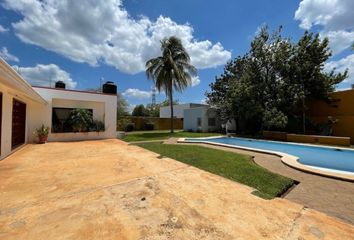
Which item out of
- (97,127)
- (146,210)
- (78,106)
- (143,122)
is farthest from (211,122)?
(146,210)

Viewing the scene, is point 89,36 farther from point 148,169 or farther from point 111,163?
point 148,169

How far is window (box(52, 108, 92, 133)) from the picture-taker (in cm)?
1290

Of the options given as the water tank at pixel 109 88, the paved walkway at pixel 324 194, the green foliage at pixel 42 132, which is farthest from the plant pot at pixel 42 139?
the paved walkway at pixel 324 194

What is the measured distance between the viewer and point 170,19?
13.8 metres

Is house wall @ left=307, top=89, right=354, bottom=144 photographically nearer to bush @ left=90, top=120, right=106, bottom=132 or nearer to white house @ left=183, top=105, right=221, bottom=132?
white house @ left=183, top=105, right=221, bottom=132

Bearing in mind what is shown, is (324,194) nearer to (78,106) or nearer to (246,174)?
(246,174)

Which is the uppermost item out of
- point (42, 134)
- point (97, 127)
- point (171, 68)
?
point (171, 68)

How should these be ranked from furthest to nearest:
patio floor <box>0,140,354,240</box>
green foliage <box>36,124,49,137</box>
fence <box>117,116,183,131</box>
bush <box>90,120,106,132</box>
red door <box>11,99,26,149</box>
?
fence <box>117,116,183,131</box>, bush <box>90,120,106,132</box>, green foliage <box>36,124,49,137</box>, red door <box>11,99,26,149</box>, patio floor <box>0,140,354,240</box>

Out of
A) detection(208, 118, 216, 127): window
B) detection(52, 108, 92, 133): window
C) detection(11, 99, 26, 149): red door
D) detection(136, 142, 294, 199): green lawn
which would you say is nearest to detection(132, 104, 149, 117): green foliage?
detection(208, 118, 216, 127): window

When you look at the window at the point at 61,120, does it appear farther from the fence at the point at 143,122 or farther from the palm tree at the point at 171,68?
the fence at the point at 143,122

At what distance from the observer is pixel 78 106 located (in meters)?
13.8

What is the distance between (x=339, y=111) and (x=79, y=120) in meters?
20.4

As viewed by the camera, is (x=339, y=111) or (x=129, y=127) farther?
(x=129, y=127)

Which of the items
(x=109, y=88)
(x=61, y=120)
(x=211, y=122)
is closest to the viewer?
(x=61, y=120)
